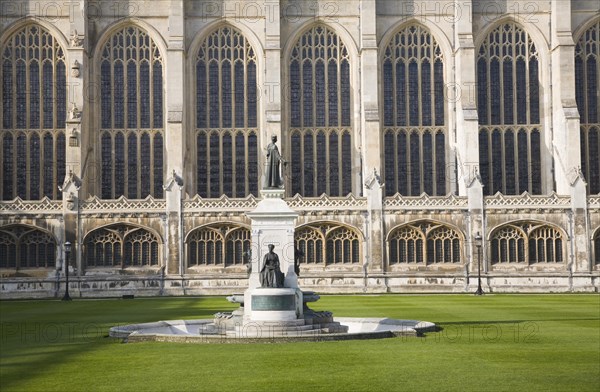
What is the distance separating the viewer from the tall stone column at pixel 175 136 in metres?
54.3

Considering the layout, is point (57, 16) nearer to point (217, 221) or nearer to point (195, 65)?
point (195, 65)

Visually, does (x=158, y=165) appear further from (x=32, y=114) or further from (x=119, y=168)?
(x=32, y=114)

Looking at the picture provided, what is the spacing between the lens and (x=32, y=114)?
60.6 metres

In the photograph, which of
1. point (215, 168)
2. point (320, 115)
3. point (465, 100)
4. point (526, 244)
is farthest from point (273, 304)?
point (320, 115)

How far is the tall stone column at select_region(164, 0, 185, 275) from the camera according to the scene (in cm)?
5434

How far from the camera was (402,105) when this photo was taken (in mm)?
60812

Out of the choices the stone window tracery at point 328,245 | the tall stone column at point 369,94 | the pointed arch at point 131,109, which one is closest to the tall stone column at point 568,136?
the tall stone column at point 369,94

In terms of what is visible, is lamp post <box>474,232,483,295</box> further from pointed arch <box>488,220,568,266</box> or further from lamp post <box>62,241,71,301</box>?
→ lamp post <box>62,241,71,301</box>

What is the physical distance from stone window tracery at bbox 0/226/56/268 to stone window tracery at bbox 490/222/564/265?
2494cm

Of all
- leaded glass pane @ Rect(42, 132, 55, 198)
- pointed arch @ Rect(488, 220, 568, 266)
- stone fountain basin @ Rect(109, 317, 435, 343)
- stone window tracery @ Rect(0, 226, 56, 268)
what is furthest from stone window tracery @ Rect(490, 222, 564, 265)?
stone fountain basin @ Rect(109, 317, 435, 343)

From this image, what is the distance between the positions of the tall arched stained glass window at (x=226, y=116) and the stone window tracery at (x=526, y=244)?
15.1 meters

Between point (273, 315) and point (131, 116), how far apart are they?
36761 millimetres

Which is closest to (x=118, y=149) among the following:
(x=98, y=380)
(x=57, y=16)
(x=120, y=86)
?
(x=120, y=86)

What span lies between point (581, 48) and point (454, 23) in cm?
831
